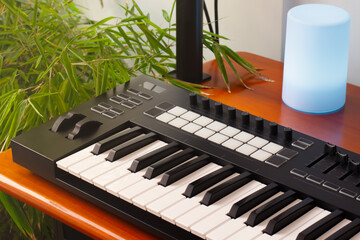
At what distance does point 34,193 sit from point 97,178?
12 cm

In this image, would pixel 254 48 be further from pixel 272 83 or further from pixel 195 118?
pixel 195 118

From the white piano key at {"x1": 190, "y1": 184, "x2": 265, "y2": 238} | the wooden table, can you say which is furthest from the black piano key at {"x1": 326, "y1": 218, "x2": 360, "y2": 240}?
the wooden table

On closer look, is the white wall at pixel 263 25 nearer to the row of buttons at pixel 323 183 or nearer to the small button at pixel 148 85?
the small button at pixel 148 85

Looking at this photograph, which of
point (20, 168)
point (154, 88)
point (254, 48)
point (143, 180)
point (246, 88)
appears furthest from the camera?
point (254, 48)

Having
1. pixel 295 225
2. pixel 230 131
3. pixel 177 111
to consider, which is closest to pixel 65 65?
pixel 177 111

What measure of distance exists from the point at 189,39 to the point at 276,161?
0.40m

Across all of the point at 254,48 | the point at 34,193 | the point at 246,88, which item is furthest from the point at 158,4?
the point at 34,193

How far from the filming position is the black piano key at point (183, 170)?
2.52ft

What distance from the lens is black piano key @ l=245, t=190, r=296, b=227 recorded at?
2.27 ft

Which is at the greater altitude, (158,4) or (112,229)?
(158,4)

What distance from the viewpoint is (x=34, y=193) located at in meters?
0.83

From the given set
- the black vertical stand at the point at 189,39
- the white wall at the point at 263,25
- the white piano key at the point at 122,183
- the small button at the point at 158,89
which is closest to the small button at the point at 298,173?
the white piano key at the point at 122,183

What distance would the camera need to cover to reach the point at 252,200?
72cm

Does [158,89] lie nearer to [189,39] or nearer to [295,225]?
[189,39]
